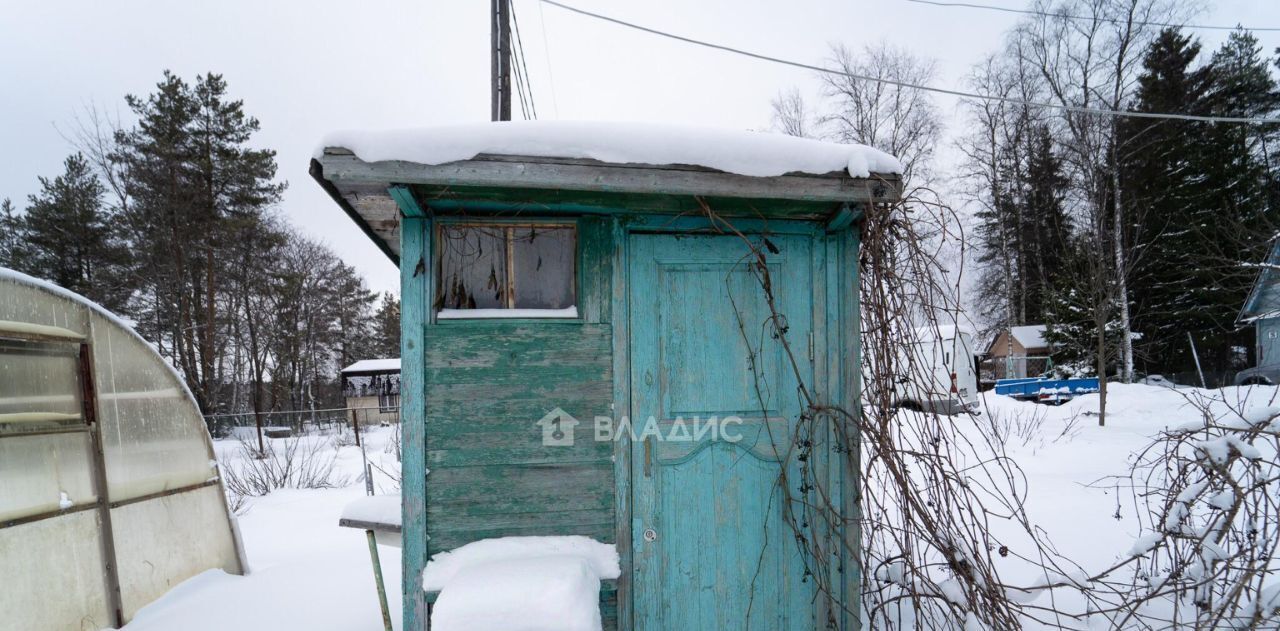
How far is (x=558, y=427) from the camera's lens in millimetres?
2520

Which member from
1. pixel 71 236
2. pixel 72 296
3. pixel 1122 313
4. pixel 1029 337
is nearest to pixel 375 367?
pixel 71 236

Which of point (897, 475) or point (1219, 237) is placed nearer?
point (897, 475)

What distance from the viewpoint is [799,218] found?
270 cm

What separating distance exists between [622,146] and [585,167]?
18 centimetres

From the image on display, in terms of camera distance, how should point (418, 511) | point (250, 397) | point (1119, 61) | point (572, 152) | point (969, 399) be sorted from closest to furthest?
point (572, 152)
point (418, 511)
point (969, 399)
point (1119, 61)
point (250, 397)

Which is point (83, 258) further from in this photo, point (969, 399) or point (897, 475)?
point (969, 399)

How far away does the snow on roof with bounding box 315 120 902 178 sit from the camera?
2.18 metres

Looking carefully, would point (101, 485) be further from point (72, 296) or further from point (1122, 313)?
point (1122, 313)

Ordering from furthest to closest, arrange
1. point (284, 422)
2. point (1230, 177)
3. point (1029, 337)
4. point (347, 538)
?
point (1029, 337), point (1230, 177), point (284, 422), point (347, 538)

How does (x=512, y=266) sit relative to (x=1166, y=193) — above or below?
below

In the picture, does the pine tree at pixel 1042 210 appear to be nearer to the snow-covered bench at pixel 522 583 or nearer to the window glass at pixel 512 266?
the window glass at pixel 512 266

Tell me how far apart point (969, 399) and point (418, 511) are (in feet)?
46.6

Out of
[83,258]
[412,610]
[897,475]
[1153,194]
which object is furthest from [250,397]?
[1153,194]

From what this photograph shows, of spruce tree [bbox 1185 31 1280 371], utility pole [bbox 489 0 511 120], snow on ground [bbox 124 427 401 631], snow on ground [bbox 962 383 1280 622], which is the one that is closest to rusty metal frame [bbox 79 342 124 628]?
snow on ground [bbox 124 427 401 631]
